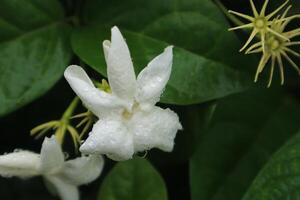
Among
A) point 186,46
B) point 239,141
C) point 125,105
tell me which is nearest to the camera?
point 125,105

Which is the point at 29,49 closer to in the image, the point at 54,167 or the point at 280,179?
the point at 54,167

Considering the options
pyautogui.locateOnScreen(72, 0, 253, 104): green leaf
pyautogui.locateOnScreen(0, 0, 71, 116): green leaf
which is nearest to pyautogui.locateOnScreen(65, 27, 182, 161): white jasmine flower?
pyautogui.locateOnScreen(72, 0, 253, 104): green leaf

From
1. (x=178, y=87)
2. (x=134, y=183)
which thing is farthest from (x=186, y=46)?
(x=134, y=183)

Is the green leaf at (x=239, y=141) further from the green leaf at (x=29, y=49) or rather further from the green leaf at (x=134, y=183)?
the green leaf at (x=29, y=49)

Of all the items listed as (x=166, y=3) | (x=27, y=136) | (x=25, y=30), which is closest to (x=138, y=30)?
(x=166, y=3)

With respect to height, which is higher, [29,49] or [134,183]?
[29,49]

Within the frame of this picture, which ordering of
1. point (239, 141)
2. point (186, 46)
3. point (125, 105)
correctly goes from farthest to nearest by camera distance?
1. point (239, 141)
2. point (186, 46)
3. point (125, 105)
